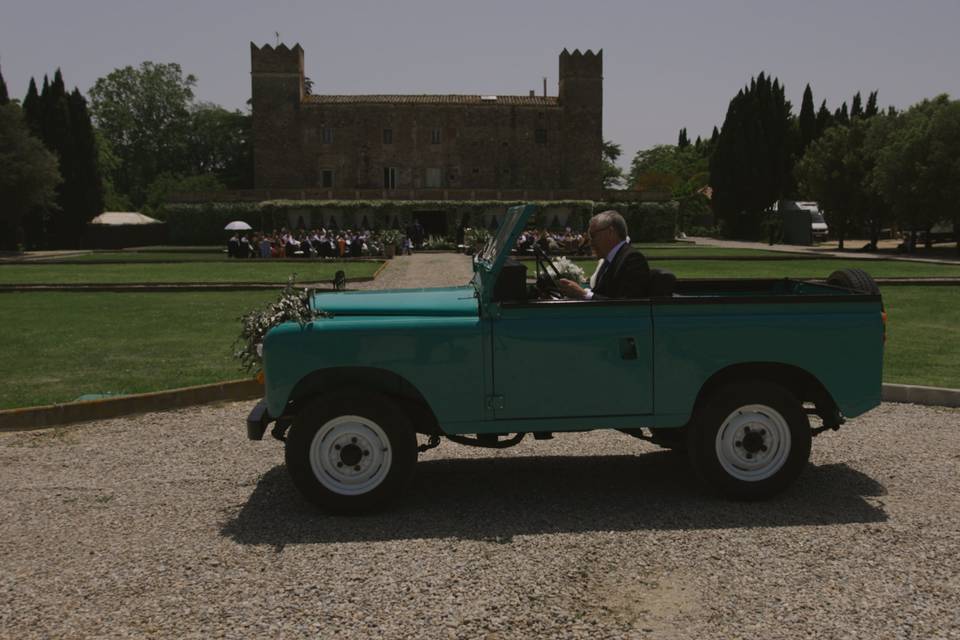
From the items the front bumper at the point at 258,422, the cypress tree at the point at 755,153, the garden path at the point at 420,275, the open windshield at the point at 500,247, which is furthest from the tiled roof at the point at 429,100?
the front bumper at the point at 258,422

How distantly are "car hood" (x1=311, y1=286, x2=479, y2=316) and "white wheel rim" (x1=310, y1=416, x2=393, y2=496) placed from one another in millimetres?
745

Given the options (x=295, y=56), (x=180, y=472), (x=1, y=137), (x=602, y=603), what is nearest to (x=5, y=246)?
(x=1, y=137)

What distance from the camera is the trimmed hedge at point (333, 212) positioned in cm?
6462

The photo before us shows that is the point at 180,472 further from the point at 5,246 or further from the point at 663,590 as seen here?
the point at 5,246

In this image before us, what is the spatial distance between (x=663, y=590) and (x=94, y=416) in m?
6.00

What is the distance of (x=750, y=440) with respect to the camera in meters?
5.75

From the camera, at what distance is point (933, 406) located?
28.1 feet

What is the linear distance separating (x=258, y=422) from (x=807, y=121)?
2964 inches

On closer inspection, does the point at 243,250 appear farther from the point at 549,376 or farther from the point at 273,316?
the point at 549,376

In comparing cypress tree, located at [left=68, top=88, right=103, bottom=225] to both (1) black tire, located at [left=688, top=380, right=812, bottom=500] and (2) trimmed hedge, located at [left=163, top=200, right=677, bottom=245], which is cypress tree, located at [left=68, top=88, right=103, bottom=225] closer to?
(2) trimmed hedge, located at [left=163, top=200, right=677, bottom=245]

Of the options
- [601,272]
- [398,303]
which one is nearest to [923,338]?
[601,272]

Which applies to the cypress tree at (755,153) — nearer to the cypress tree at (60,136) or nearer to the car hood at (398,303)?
the cypress tree at (60,136)

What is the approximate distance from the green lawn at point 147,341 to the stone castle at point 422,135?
5340 centimetres

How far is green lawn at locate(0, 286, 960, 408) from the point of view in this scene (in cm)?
990
